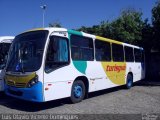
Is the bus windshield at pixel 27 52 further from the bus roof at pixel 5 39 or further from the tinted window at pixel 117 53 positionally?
the tinted window at pixel 117 53

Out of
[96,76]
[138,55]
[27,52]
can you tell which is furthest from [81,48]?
[138,55]

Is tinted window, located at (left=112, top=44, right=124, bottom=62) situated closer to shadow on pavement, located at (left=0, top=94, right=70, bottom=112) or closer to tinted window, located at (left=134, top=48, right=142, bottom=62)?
tinted window, located at (left=134, top=48, right=142, bottom=62)

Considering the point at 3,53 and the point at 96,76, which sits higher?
the point at 3,53

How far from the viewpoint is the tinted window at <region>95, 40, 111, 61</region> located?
1159 centimetres

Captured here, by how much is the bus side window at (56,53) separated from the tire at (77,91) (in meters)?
1.17

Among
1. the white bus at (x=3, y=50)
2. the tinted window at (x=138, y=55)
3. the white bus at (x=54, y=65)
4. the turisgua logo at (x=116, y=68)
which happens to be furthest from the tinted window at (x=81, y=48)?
the tinted window at (x=138, y=55)

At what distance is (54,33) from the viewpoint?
29.3ft

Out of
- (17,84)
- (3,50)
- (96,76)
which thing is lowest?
(17,84)

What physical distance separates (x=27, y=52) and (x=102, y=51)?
14.0ft

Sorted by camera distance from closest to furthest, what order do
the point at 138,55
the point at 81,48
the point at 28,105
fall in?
1. the point at 28,105
2. the point at 81,48
3. the point at 138,55

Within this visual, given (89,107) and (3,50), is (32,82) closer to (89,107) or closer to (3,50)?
(89,107)

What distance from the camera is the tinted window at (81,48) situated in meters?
9.91

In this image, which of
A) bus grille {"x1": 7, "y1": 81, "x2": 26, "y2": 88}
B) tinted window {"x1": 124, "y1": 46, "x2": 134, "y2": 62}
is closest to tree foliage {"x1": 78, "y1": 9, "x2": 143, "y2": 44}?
tinted window {"x1": 124, "y1": 46, "x2": 134, "y2": 62}

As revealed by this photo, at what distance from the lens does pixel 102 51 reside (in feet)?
39.5
